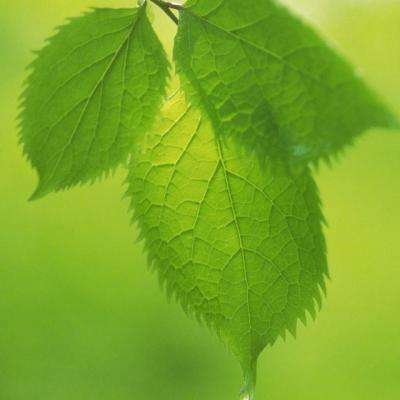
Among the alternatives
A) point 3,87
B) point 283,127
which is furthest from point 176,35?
point 3,87

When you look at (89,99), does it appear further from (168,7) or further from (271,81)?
(271,81)

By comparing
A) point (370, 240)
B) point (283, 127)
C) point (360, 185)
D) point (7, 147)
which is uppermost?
point (283, 127)

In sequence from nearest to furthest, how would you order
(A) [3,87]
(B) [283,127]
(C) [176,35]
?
(B) [283,127]
(C) [176,35]
(A) [3,87]

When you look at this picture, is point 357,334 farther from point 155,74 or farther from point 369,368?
point 155,74

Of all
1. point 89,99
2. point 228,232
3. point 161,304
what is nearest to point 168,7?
point 89,99

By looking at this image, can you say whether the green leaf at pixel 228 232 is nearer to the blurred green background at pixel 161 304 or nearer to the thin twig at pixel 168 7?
the thin twig at pixel 168 7

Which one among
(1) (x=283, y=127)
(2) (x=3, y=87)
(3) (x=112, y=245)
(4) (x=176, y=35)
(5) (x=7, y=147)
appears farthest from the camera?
(3) (x=112, y=245)

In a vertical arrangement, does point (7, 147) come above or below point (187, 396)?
above
